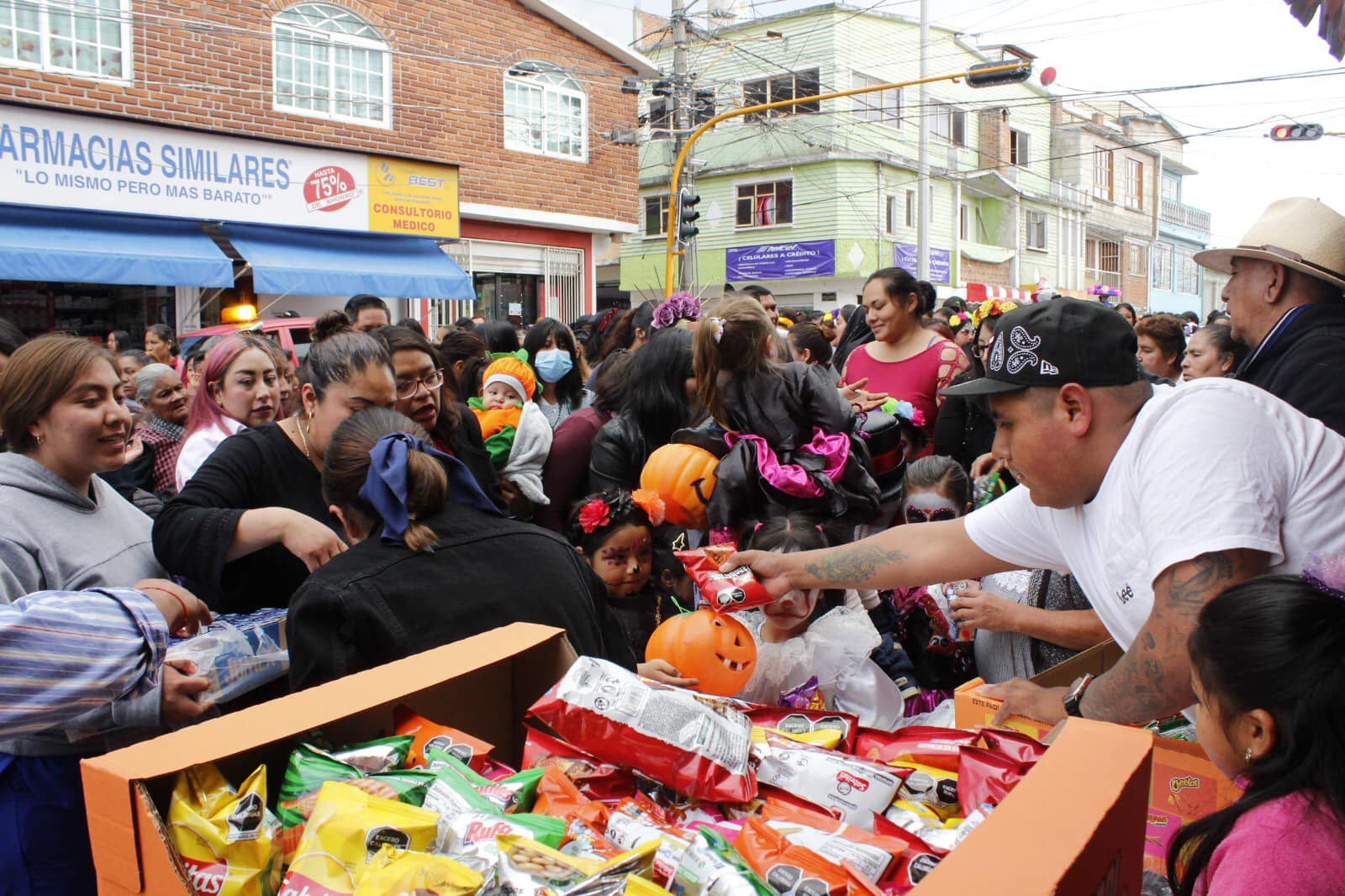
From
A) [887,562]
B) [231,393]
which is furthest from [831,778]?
[231,393]

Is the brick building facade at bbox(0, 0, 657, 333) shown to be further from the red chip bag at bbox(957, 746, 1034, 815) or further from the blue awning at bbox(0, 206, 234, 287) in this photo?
the red chip bag at bbox(957, 746, 1034, 815)

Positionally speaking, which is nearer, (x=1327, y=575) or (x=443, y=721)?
(x=1327, y=575)

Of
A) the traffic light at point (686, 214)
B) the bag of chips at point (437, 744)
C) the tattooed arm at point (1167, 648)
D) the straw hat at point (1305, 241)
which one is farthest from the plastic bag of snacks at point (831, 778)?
the traffic light at point (686, 214)

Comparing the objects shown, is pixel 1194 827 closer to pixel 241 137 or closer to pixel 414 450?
pixel 414 450

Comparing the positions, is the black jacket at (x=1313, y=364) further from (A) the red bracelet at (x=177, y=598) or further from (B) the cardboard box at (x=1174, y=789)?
(A) the red bracelet at (x=177, y=598)

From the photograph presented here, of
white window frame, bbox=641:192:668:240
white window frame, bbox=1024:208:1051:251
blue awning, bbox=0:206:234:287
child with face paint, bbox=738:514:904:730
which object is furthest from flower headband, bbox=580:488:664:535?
white window frame, bbox=1024:208:1051:251

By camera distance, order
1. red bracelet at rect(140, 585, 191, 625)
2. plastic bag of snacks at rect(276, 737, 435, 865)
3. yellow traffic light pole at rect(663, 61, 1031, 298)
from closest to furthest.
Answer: plastic bag of snacks at rect(276, 737, 435, 865), red bracelet at rect(140, 585, 191, 625), yellow traffic light pole at rect(663, 61, 1031, 298)

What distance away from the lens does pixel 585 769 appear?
1.67 meters

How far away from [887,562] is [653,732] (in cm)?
127

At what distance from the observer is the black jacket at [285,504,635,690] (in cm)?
210

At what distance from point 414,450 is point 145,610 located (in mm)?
702

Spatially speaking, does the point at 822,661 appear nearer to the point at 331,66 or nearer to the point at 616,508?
the point at 616,508

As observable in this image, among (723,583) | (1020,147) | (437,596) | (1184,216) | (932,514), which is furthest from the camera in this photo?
(1184,216)

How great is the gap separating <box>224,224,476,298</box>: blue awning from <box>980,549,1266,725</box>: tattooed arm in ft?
44.0
